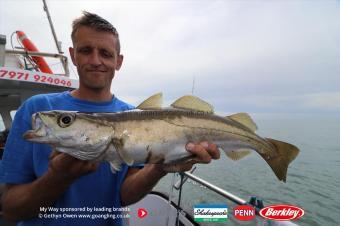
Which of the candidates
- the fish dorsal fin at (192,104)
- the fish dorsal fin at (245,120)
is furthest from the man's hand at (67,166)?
the fish dorsal fin at (245,120)

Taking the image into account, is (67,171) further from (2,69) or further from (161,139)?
(2,69)

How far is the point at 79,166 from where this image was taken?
2469 mm

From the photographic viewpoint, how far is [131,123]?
2740 millimetres

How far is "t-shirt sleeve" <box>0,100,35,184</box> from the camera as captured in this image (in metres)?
2.79

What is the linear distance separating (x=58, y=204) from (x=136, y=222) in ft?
14.2

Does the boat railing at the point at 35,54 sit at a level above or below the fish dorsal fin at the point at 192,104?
above

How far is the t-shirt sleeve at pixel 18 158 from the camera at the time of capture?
9.14 ft

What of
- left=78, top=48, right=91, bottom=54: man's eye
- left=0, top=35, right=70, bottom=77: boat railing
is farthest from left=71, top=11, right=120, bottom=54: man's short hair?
left=0, top=35, right=70, bottom=77: boat railing

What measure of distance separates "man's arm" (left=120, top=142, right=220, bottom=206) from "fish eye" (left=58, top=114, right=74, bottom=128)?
109 centimetres

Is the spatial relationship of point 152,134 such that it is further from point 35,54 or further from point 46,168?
point 35,54

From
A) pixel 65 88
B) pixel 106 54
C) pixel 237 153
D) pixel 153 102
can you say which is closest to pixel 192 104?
pixel 153 102

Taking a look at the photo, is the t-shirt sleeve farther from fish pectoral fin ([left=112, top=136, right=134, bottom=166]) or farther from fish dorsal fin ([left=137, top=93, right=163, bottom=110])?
fish dorsal fin ([left=137, top=93, right=163, bottom=110])

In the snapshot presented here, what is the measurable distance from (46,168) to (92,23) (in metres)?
1.75

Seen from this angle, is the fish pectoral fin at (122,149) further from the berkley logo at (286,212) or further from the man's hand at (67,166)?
the berkley logo at (286,212)
